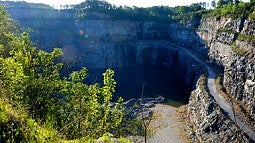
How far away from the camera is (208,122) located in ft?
150

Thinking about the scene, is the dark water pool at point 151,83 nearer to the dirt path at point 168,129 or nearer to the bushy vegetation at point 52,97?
the dirt path at point 168,129

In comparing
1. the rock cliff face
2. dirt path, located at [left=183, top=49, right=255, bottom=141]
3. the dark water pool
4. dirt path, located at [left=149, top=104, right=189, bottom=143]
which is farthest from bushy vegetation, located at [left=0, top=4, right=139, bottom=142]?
the dark water pool

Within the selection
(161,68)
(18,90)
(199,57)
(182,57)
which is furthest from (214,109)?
(161,68)

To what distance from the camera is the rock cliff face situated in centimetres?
4847

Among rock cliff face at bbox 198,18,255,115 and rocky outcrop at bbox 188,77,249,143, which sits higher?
rock cliff face at bbox 198,18,255,115

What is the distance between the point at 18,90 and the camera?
1753 cm

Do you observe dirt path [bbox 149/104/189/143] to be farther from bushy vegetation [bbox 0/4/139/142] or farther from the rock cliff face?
bushy vegetation [bbox 0/4/139/142]

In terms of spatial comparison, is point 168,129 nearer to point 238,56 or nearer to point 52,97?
point 238,56

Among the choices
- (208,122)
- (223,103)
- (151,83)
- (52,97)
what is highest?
(52,97)

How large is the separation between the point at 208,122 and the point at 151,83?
48.5 m

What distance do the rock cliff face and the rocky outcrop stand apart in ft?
13.9

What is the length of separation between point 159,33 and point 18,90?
11823 centimetres

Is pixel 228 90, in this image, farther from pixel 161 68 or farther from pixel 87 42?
pixel 87 42

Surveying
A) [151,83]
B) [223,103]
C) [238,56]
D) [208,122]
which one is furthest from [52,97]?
[151,83]
